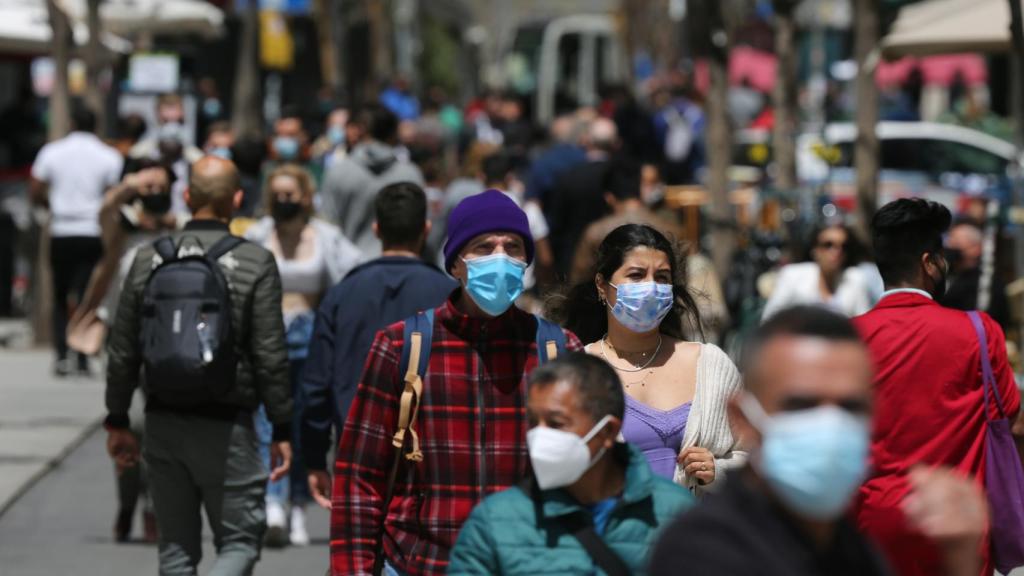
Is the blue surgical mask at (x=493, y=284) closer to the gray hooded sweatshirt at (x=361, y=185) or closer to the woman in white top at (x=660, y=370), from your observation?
the woman in white top at (x=660, y=370)

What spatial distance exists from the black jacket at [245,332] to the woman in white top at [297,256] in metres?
2.17

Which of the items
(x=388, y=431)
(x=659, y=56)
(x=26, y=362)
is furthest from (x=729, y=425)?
(x=659, y=56)

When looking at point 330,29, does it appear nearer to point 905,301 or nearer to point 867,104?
point 867,104

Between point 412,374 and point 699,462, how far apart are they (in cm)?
84

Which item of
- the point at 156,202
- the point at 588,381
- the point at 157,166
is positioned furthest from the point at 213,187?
the point at 588,381

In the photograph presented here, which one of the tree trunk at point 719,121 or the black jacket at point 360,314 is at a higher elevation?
the tree trunk at point 719,121

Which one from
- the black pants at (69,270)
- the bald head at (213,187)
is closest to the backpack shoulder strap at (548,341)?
the bald head at (213,187)

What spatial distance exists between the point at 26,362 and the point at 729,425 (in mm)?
12334

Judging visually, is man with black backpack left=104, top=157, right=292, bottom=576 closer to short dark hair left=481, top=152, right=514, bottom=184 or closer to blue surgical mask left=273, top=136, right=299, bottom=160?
short dark hair left=481, top=152, right=514, bottom=184

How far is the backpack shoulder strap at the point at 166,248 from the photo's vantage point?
6.69 m

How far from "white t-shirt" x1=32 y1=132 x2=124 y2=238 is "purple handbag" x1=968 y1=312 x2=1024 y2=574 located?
413 inches

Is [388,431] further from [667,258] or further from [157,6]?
[157,6]

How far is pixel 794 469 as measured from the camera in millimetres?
2738

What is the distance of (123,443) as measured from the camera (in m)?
6.98
